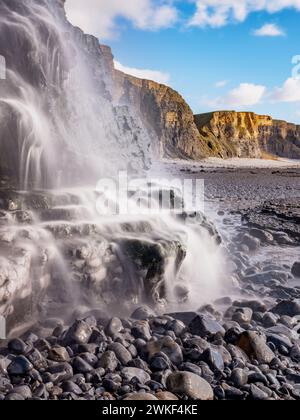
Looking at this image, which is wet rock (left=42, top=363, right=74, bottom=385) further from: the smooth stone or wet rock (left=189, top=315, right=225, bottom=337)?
wet rock (left=189, top=315, right=225, bottom=337)

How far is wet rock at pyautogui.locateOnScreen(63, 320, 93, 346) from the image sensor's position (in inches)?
178

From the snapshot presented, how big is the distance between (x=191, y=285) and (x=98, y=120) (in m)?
5.39

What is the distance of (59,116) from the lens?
8695 millimetres

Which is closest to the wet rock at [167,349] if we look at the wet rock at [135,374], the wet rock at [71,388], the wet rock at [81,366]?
the wet rock at [135,374]

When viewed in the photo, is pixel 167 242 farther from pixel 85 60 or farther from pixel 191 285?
pixel 85 60

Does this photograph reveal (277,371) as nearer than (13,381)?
No

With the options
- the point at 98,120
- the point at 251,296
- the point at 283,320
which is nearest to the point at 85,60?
the point at 98,120

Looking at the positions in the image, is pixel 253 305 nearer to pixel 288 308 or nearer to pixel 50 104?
pixel 288 308

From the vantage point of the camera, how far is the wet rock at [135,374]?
3.81 m

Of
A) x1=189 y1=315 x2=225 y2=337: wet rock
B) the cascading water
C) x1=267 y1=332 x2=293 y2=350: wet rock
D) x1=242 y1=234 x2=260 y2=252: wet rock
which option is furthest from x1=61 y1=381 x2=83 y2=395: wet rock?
x1=242 y1=234 x2=260 y2=252: wet rock

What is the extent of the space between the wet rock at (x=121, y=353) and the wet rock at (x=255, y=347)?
1363 mm

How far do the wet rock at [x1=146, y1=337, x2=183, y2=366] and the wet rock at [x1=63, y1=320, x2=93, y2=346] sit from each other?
2.47 ft

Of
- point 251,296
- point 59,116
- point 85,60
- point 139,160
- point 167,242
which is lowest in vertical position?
point 251,296

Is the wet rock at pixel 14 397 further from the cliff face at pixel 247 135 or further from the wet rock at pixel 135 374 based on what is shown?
the cliff face at pixel 247 135
